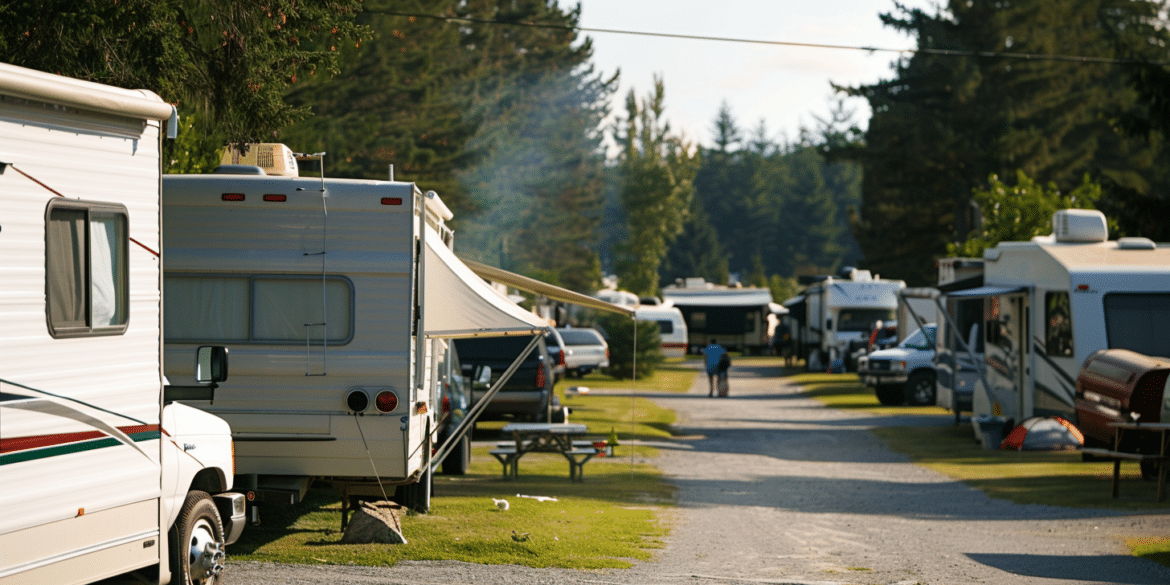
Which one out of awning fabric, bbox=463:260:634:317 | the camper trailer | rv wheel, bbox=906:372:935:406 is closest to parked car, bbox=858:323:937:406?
rv wheel, bbox=906:372:935:406

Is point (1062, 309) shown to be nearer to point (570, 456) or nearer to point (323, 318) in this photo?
point (570, 456)

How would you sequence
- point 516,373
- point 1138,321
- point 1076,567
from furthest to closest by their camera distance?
1. point 516,373
2. point 1138,321
3. point 1076,567

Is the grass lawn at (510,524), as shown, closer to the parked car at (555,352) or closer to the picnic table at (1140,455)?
the picnic table at (1140,455)

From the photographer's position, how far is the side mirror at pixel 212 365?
7.24 metres

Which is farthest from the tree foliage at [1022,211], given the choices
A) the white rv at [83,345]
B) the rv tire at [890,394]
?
the white rv at [83,345]

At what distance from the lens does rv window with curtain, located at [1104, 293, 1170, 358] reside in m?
17.0

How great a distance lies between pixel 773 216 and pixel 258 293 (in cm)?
11333

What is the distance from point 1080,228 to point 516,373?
8.59 metres

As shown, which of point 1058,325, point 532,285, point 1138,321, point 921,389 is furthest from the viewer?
point 921,389

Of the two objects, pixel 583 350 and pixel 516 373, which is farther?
pixel 583 350

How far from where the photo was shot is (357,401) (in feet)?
31.3

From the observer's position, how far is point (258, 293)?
9.65m

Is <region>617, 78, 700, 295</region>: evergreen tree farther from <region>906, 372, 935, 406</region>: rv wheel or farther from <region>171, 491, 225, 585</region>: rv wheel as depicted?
<region>171, 491, 225, 585</region>: rv wheel

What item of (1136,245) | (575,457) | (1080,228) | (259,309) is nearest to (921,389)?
(1080,228)
